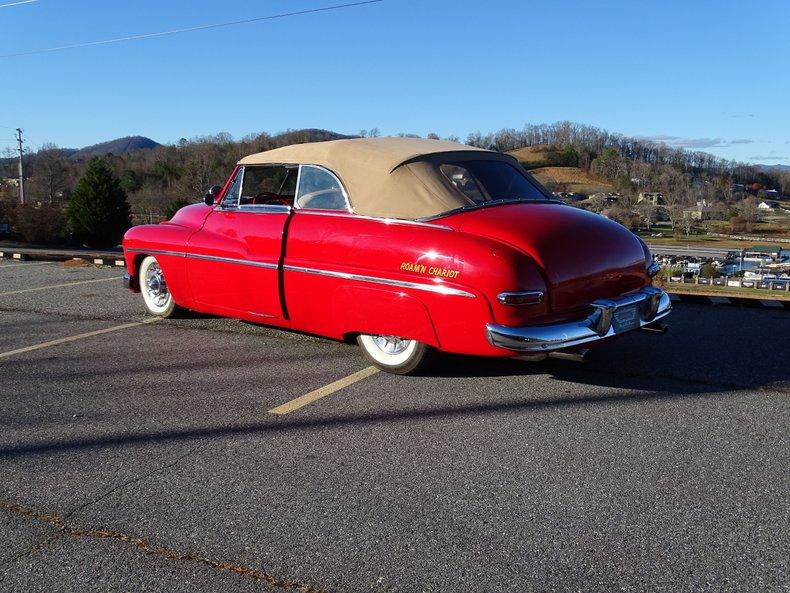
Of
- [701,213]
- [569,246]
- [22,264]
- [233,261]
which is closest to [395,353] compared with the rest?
[569,246]

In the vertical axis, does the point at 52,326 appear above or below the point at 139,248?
below

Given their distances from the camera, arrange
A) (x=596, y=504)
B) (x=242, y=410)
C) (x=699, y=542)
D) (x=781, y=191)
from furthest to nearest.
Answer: (x=781, y=191) → (x=242, y=410) → (x=596, y=504) → (x=699, y=542)

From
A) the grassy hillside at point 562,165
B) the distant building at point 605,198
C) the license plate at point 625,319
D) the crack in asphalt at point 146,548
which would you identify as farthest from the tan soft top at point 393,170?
the grassy hillside at point 562,165

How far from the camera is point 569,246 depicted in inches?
182

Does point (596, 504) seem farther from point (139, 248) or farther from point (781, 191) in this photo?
point (781, 191)

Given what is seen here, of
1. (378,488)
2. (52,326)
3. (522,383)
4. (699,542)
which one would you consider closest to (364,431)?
(378,488)

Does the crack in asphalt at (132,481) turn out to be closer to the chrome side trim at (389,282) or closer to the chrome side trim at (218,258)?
the chrome side trim at (389,282)

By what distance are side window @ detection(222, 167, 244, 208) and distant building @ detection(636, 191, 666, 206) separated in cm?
6260

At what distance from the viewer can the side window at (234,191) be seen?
6332 millimetres

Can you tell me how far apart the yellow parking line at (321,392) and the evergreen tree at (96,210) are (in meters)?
57.5

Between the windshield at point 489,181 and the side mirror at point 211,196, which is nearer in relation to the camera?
the windshield at point 489,181

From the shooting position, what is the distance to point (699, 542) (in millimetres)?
2752

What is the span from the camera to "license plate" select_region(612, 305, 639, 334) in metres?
4.71

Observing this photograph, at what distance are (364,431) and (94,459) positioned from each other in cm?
145
